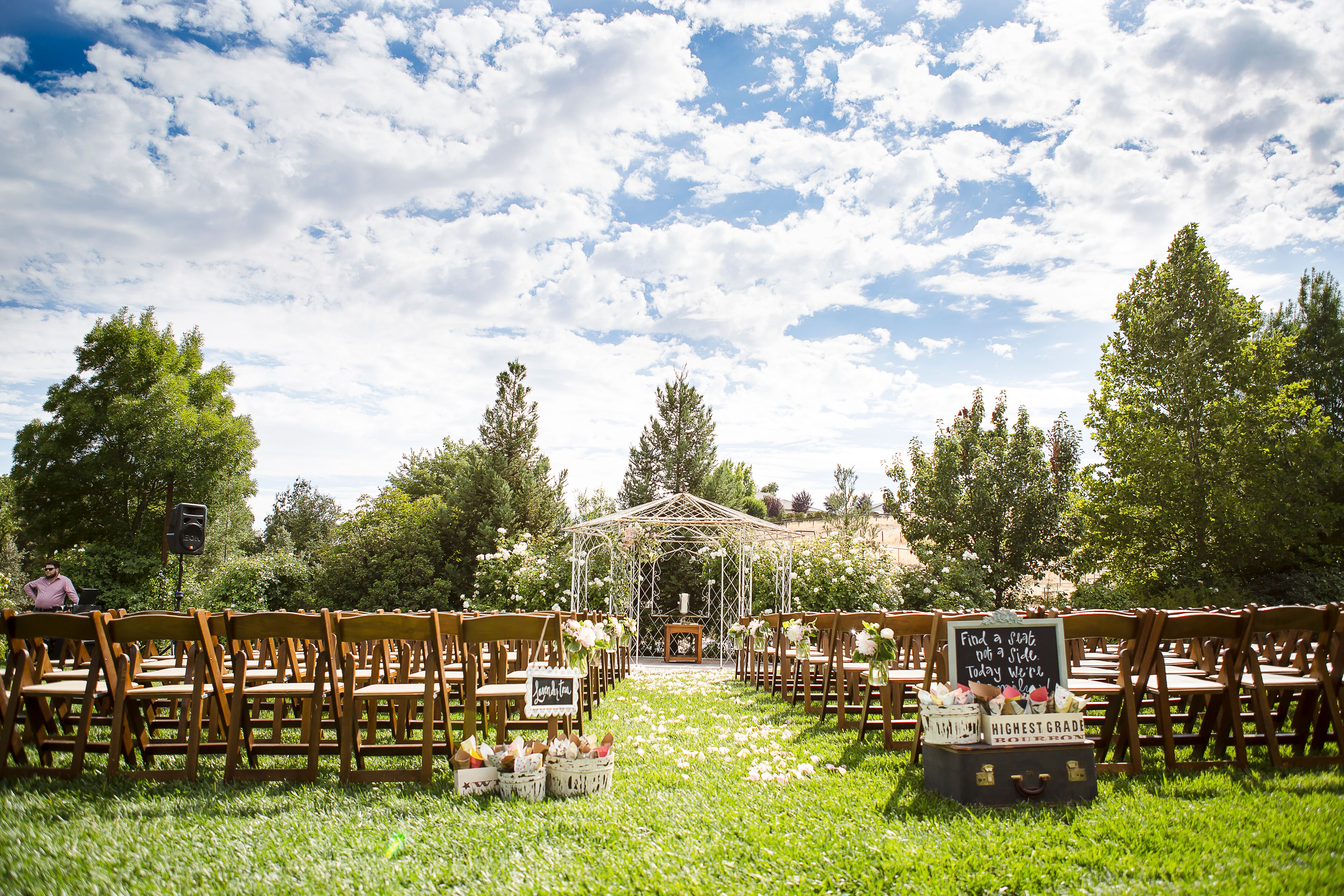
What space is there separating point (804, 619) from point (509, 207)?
701 cm

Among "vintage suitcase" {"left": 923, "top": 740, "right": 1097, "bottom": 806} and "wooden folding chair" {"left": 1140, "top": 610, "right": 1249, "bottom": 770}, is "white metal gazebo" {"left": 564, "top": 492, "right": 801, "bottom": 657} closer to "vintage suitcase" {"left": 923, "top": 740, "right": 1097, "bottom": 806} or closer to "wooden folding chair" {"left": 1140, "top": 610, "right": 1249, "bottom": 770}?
"wooden folding chair" {"left": 1140, "top": 610, "right": 1249, "bottom": 770}

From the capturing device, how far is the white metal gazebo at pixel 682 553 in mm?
14055

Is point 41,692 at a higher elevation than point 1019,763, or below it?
higher

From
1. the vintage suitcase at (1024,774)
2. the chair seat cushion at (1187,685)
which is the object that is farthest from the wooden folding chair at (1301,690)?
the vintage suitcase at (1024,774)

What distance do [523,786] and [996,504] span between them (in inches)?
647

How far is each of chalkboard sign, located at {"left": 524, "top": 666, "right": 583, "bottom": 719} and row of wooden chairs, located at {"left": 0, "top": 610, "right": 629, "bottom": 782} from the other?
0.13 metres

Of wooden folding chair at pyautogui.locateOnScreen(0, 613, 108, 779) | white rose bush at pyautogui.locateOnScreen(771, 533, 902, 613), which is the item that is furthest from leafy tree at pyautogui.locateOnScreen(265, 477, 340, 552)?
wooden folding chair at pyautogui.locateOnScreen(0, 613, 108, 779)

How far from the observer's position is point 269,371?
1233 cm

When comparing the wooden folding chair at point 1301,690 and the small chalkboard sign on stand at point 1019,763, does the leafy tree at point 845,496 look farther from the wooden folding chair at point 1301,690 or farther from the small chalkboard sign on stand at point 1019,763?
the small chalkboard sign on stand at point 1019,763

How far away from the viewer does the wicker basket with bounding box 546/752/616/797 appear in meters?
→ 3.52

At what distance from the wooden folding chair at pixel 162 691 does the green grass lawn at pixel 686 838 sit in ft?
0.54

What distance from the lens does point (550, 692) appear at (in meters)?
3.99

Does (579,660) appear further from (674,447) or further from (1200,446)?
(674,447)

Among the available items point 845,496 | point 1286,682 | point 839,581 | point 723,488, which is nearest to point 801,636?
point 1286,682
